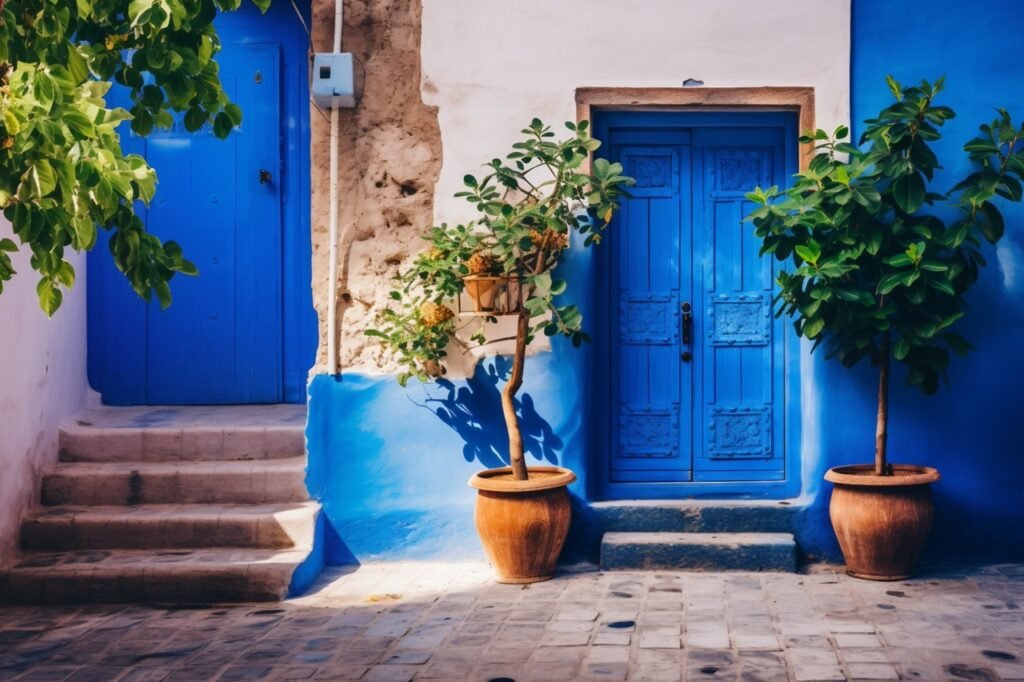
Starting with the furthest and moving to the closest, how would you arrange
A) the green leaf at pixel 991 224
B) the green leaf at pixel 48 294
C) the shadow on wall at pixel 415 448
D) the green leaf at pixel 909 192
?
the shadow on wall at pixel 415 448 < the green leaf at pixel 991 224 < the green leaf at pixel 909 192 < the green leaf at pixel 48 294

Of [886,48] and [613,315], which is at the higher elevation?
[886,48]

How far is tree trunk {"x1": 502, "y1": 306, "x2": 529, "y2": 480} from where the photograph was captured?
6.30 meters

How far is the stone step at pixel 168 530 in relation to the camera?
6.37m

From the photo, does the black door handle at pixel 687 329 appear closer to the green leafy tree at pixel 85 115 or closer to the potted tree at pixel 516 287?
the potted tree at pixel 516 287

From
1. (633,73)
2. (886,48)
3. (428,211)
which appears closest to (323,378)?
(428,211)

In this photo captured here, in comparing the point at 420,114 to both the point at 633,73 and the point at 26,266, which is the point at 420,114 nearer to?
the point at 633,73

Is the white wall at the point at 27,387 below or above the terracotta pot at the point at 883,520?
above

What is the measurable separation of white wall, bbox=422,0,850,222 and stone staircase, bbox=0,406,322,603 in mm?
1807

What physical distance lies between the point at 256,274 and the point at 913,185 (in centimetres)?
407

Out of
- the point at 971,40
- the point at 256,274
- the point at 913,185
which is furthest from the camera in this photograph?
the point at 256,274

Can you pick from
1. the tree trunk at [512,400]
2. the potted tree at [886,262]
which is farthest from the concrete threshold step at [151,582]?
the potted tree at [886,262]

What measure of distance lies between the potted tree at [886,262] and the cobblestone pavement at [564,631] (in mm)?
362

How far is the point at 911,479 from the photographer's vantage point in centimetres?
599

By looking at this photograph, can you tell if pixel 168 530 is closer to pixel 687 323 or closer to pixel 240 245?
pixel 240 245
